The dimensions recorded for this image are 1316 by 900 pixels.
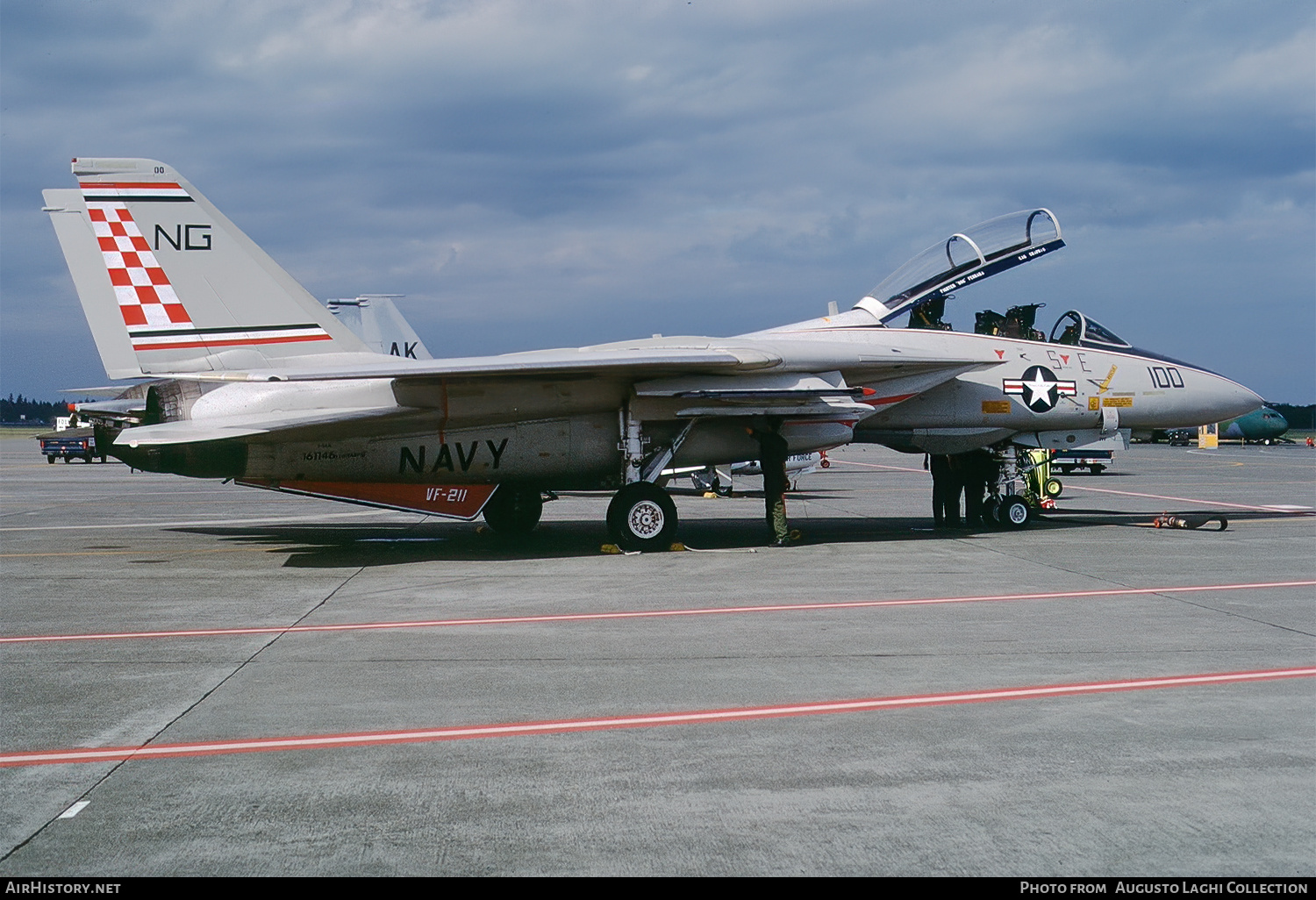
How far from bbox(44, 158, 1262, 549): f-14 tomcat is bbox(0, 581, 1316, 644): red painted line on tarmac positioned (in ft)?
12.4

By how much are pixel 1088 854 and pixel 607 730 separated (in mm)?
2326

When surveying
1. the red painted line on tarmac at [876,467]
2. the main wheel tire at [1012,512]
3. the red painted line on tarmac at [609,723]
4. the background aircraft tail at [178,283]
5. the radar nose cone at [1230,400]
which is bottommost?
the red painted line on tarmac at [609,723]

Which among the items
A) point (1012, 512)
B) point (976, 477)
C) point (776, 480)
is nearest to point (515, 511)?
point (776, 480)

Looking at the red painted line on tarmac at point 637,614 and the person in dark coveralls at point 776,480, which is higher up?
the person in dark coveralls at point 776,480

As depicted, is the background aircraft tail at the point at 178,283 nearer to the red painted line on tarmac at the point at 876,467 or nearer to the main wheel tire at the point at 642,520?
the main wheel tire at the point at 642,520

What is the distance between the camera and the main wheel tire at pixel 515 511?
1445 centimetres

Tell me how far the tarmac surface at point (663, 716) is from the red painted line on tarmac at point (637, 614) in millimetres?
49

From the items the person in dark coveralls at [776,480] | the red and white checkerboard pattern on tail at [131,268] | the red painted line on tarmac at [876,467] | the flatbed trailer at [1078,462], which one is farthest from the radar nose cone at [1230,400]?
the red painted line on tarmac at [876,467]

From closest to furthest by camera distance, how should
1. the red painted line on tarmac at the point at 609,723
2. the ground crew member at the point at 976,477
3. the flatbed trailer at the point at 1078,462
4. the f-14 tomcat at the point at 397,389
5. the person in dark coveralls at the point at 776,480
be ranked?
the red painted line on tarmac at the point at 609,723
the f-14 tomcat at the point at 397,389
the person in dark coveralls at the point at 776,480
the ground crew member at the point at 976,477
the flatbed trailer at the point at 1078,462

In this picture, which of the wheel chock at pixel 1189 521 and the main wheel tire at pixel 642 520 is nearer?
the main wheel tire at pixel 642 520

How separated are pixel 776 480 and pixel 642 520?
181 cm

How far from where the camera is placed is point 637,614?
8461 millimetres

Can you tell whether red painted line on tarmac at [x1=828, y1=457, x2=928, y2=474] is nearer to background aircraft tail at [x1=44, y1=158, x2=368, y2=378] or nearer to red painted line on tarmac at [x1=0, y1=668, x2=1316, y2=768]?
background aircraft tail at [x1=44, y1=158, x2=368, y2=378]

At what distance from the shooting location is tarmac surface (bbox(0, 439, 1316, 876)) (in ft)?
12.2
